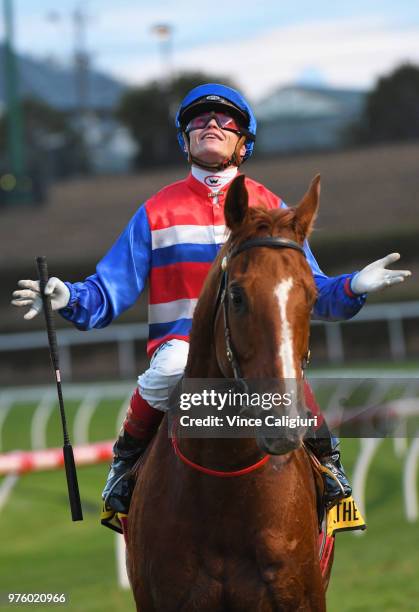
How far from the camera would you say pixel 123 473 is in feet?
12.8

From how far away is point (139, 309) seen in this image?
72.5ft

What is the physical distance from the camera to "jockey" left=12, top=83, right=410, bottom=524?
3729 millimetres

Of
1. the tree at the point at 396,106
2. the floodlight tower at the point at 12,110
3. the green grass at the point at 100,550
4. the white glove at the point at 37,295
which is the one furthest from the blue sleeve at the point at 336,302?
the tree at the point at 396,106

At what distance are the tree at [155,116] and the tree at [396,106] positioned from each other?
5040 millimetres

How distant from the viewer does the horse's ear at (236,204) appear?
3145 mm

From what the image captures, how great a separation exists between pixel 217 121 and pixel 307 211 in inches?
30.8

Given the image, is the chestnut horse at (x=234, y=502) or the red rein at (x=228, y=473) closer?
the chestnut horse at (x=234, y=502)

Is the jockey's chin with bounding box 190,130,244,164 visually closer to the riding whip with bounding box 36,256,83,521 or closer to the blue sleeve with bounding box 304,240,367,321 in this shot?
the blue sleeve with bounding box 304,240,367,321

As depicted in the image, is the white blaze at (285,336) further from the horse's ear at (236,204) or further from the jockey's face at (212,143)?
the jockey's face at (212,143)

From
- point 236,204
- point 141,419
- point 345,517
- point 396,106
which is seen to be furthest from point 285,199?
point 236,204

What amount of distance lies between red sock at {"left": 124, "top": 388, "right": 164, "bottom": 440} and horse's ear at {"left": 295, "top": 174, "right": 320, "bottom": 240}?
90 cm

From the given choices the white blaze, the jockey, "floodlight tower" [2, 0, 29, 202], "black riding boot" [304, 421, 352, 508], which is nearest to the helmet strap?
the jockey

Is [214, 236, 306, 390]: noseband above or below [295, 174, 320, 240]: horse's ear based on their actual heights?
below

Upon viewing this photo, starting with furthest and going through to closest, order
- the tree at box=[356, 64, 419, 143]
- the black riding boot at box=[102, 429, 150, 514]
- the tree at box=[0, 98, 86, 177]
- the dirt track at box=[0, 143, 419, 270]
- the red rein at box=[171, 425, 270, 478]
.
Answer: the tree at box=[0, 98, 86, 177], the tree at box=[356, 64, 419, 143], the dirt track at box=[0, 143, 419, 270], the black riding boot at box=[102, 429, 150, 514], the red rein at box=[171, 425, 270, 478]
